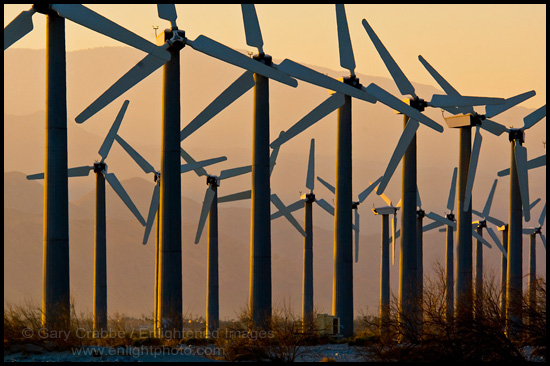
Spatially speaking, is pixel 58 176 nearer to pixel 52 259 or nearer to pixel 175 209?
pixel 52 259

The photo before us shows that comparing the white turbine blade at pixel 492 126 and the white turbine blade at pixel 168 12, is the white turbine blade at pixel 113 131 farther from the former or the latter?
the white turbine blade at pixel 492 126

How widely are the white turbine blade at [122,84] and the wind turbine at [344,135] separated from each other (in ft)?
38.5

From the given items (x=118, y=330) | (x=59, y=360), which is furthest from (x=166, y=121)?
(x=59, y=360)

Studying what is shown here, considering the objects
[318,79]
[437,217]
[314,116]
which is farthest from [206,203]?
[437,217]

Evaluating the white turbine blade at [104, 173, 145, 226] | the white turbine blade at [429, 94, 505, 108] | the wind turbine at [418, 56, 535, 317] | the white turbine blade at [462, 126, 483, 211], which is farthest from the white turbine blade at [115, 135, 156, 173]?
the white turbine blade at [462, 126, 483, 211]

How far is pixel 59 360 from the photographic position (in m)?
28.0

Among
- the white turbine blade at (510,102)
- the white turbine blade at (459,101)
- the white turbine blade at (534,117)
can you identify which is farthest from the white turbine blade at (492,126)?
→ the white turbine blade at (459,101)

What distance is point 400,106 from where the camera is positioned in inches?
1922

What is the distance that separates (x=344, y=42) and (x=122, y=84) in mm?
16455

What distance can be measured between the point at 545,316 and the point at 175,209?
51.3 feet

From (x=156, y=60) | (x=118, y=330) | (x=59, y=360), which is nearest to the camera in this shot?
(x=59, y=360)

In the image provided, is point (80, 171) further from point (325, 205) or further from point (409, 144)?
point (325, 205)

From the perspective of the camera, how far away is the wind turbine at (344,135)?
4850cm

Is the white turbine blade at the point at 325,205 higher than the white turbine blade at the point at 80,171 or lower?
lower
